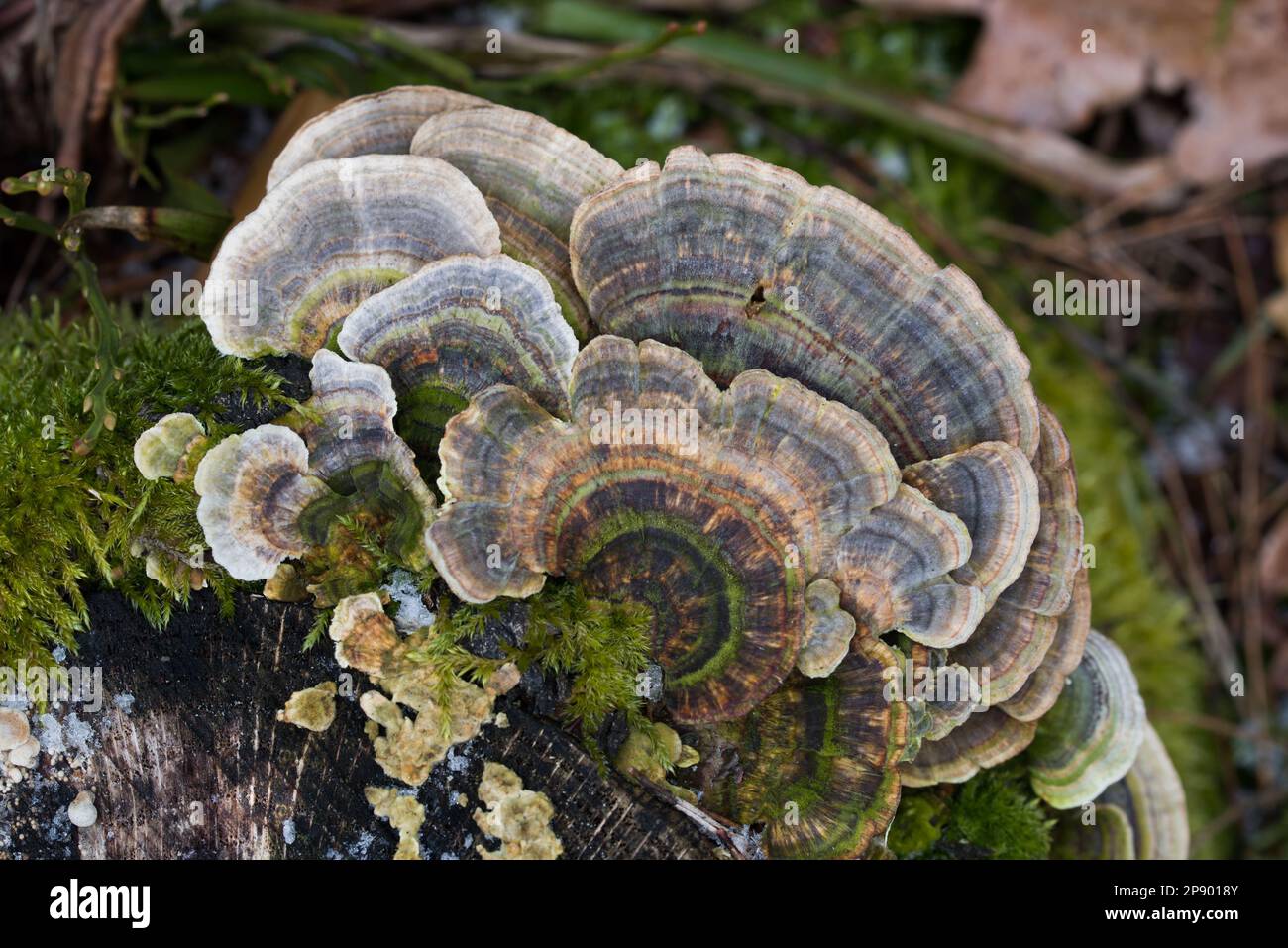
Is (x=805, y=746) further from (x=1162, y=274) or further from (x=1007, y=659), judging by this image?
(x=1162, y=274)

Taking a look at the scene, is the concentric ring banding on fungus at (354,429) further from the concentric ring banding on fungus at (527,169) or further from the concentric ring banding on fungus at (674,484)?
the concentric ring banding on fungus at (527,169)

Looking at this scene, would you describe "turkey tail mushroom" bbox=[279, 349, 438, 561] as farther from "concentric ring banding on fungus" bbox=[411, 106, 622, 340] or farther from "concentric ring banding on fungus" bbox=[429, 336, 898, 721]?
"concentric ring banding on fungus" bbox=[411, 106, 622, 340]

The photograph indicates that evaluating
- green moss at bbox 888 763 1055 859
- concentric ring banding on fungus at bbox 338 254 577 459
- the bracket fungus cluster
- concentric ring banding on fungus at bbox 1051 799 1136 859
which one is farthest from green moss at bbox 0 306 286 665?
concentric ring banding on fungus at bbox 1051 799 1136 859

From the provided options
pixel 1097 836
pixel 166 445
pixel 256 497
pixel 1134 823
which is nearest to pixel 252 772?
pixel 256 497

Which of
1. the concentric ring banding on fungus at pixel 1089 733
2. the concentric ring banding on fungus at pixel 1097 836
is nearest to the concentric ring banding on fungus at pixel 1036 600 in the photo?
the concentric ring banding on fungus at pixel 1089 733

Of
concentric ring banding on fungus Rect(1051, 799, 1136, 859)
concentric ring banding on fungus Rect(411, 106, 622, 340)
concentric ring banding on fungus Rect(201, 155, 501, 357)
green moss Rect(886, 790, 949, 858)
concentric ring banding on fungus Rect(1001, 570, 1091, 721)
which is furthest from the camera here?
concentric ring banding on fungus Rect(1051, 799, 1136, 859)

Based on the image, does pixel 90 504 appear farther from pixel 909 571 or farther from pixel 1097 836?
pixel 1097 836

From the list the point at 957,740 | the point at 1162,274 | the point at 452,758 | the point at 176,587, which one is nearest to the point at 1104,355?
the point at 1162,274

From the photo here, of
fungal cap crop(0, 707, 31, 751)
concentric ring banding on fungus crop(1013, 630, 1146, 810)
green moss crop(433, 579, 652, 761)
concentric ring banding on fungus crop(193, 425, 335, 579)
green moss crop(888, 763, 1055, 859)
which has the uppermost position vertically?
concentric ring banding on fungus crop(193, 425, 335, 579)
